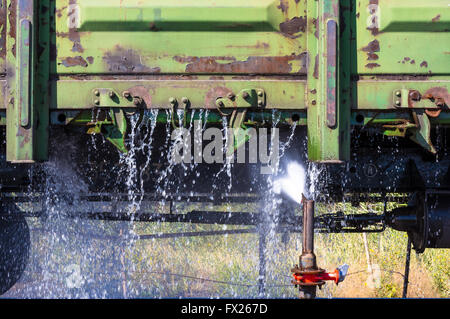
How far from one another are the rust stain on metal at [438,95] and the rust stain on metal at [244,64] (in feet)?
2.36

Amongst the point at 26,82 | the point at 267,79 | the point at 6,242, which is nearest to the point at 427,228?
the point at 267,79

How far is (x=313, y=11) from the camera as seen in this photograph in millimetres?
3750

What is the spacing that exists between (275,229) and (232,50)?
2118mm

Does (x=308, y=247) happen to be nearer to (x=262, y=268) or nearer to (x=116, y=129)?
(x=116, y=129)

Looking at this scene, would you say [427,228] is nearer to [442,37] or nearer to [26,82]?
[442,37]

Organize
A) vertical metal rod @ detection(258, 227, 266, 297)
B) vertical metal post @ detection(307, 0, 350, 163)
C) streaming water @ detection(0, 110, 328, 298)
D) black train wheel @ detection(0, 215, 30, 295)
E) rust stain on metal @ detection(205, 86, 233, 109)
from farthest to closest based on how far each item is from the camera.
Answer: vertical metal rod @ detection(258, 227, 266, 297) → black train wheel @ detection(0, 215, 30, 295) → streaming water @ detection(0, 110, 328, 298) → rust stain on metal @ detection(205, 86, 233, 109) → vertical metal post @ detection(307, 0, 350, 163)

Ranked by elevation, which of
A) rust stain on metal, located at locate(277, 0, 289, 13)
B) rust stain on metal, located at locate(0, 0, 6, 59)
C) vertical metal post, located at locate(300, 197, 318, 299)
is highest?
rust stain on metal, located at locate(277, 0, 289, 13)

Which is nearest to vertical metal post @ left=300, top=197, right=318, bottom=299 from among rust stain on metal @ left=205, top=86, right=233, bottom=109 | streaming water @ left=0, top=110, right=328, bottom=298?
streaming water @ left=0, top=110, right=328, bottom=298

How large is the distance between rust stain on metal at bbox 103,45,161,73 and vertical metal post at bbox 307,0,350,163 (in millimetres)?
875

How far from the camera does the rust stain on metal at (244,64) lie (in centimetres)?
379

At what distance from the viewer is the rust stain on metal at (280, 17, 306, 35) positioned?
3.78 meters

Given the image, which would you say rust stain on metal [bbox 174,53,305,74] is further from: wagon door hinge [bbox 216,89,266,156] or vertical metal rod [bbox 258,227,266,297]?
vertical metal rod [bbox 258,227,266,297]

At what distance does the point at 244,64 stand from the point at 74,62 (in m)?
0.95

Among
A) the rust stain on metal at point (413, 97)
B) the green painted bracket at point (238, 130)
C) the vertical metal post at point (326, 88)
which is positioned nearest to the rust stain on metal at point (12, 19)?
the green painted bracket at point (238, 130)
